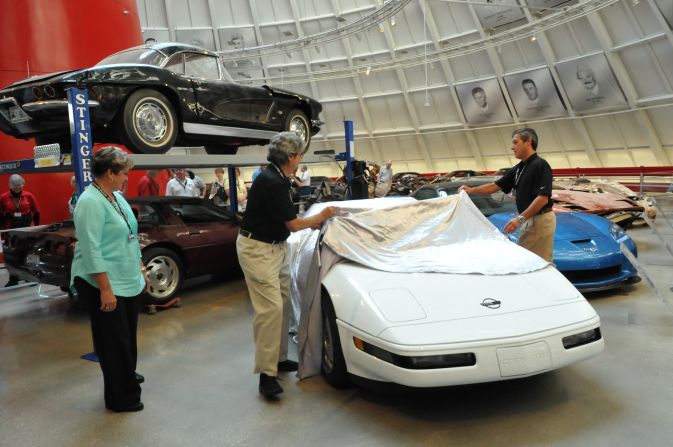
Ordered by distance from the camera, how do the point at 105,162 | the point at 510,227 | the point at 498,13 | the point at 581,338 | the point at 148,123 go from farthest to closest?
the point at 498,13 < the point at 148,123 < the point at 510,227 < the point at 105,162 < the point at 581,338

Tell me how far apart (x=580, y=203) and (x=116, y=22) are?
380 inches

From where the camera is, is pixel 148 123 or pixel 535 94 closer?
pixel 148 123

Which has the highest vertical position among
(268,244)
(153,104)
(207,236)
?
(153,104)

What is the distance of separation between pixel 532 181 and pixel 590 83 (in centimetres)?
1499

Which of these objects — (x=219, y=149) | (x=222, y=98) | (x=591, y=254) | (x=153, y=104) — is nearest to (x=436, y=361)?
(x=591, y=254)

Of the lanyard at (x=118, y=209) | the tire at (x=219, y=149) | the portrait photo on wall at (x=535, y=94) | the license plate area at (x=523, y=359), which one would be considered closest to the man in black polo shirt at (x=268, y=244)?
the lanyard at (x=118, y=209)

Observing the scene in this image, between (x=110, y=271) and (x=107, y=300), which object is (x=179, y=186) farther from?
(x=107, y=300)

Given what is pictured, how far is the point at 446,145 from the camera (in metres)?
23.7

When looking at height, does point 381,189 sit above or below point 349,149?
above

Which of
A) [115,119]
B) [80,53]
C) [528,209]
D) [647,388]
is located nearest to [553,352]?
[647,388]

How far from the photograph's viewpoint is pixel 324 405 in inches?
122

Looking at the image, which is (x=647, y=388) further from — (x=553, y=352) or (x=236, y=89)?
(x=236, y=89)

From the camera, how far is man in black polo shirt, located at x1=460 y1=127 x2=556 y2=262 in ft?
14.1

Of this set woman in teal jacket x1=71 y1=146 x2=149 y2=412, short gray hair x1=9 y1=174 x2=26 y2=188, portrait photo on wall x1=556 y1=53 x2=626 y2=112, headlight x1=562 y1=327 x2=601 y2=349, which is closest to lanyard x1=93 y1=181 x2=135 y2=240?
woman in teal jacket x1=71 y1=146 x2=149 y2=412
